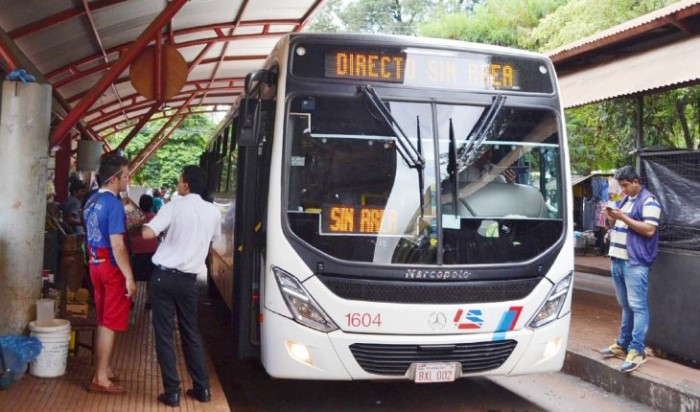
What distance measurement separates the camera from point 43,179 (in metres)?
6.40

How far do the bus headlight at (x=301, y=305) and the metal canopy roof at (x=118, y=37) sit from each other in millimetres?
3186

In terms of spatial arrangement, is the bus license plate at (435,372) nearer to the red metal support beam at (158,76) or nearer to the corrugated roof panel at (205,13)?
the red metal support beam at (158,76)

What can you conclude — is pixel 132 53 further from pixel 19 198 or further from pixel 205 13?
pixel 205 13

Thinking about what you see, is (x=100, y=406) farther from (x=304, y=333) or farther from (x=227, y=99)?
(x=227, y=99)

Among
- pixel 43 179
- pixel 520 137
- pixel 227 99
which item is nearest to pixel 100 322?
pixel 43 179

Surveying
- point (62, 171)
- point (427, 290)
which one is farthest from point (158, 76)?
point (62, 171)

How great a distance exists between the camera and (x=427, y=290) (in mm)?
5520

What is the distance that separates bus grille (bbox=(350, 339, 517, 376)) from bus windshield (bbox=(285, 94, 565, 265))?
65 centimetres

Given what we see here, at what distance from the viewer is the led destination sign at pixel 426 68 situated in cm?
575

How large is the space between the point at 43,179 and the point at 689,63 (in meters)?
7.18

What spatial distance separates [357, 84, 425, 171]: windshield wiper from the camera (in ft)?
18.6

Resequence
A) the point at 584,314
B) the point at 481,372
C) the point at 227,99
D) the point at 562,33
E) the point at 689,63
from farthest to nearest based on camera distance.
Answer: the point at 227,99 → the point at 562,33 → the point at 584,314 → the point at 689,63 → the point at 481,372

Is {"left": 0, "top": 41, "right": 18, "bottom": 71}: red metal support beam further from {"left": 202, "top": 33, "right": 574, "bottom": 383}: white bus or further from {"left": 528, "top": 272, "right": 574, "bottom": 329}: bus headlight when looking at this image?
{"left": 528, "top": 272, "right": 574, "bottom": 329}: bus headlight

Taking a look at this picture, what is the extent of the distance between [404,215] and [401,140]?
0.59 metres
